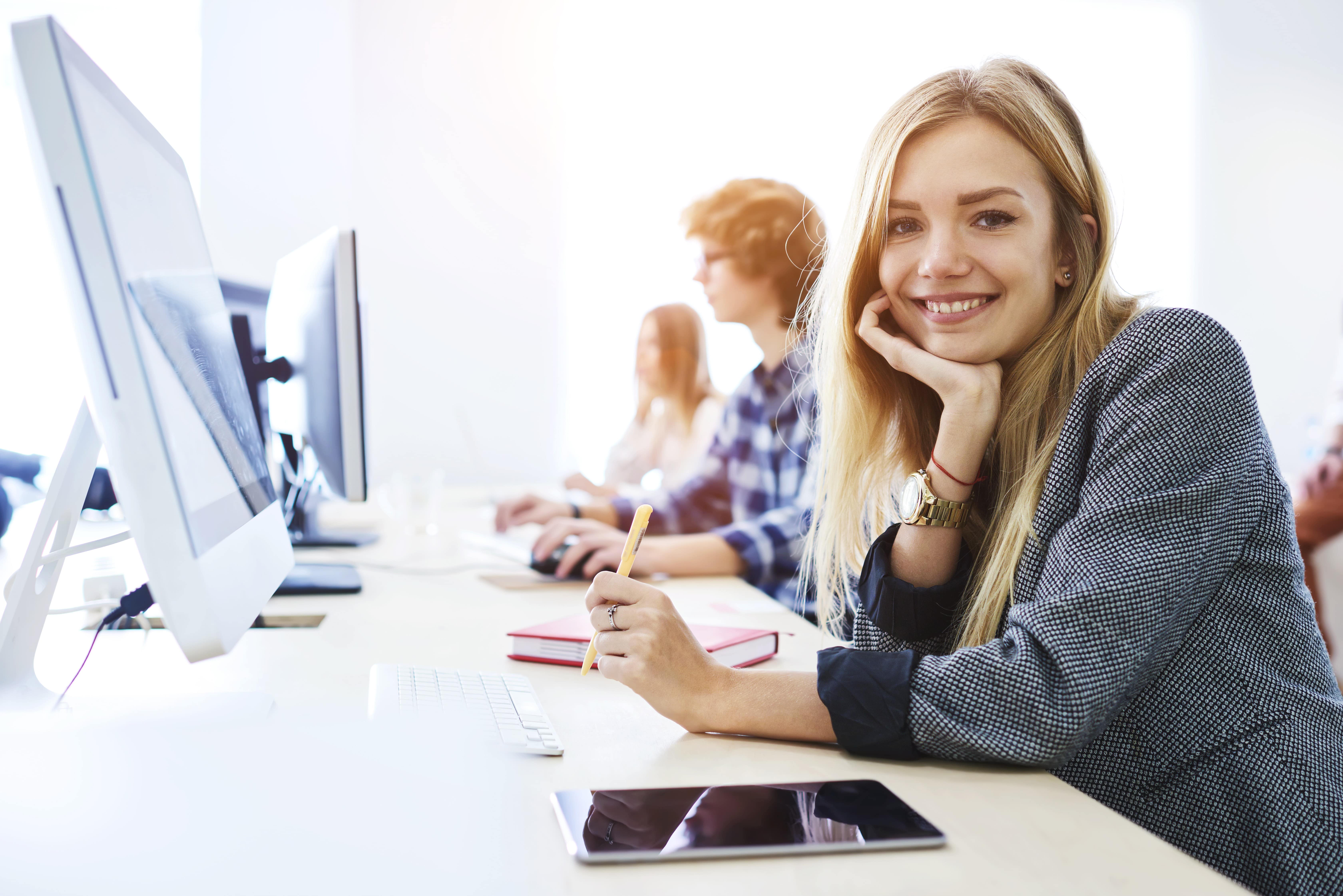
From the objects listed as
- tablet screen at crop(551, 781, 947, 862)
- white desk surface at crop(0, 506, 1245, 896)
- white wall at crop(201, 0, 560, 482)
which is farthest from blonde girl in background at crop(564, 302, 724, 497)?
tablet screen at crop(551, 781, 947, 862)

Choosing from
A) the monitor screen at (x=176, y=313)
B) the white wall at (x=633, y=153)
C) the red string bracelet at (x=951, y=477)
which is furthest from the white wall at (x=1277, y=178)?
the monitor screen at (x=176, y=313)

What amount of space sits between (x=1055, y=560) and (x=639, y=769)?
0.37 m

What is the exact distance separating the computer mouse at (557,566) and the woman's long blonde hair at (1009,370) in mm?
507

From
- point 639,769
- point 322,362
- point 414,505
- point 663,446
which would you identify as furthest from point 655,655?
point 663,446

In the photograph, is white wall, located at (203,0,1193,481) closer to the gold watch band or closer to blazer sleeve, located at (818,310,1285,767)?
the gold watch band

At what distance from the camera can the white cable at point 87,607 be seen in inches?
34.8

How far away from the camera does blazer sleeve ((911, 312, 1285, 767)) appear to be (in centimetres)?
69

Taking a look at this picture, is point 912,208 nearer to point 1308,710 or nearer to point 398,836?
point 1308,710

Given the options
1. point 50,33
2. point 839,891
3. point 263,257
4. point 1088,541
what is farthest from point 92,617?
point 263,257

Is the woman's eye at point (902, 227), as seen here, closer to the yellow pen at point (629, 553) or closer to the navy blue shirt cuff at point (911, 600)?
the navy blue shirt cuff at point (911, 600)

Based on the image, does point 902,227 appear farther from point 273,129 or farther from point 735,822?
point 273,129

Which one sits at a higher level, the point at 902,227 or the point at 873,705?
the point at 902,227

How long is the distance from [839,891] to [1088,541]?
37 cm

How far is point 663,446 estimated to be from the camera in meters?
3.81
